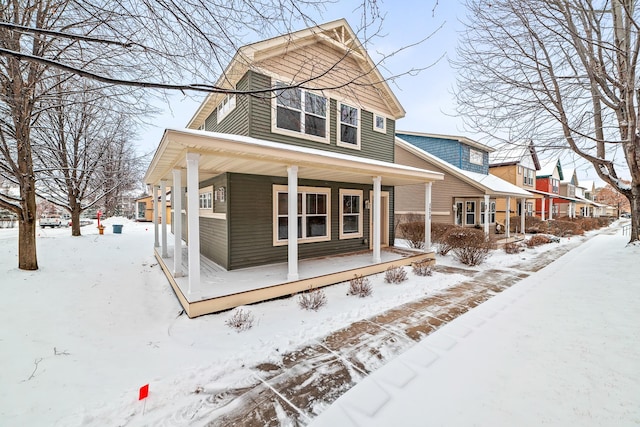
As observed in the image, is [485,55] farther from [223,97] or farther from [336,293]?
[223,97]

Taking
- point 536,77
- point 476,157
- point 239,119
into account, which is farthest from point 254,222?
point 476,157

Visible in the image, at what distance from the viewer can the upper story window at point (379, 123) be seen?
10.1 metres

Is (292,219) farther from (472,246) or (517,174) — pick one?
(517,174)

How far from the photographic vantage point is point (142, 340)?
12.8 ft

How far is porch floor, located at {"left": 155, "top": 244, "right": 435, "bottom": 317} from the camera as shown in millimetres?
4797

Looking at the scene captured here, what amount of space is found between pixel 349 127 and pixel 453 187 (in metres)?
8.46

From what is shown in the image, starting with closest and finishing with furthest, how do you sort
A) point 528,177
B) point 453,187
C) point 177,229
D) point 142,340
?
1. point 142,340
2. point 177,229
3. point 453,187
4. point 528,177

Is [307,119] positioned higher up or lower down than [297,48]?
lower down

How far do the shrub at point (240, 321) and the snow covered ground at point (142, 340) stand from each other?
91 mm

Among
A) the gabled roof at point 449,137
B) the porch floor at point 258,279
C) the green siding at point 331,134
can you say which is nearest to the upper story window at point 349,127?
the green siding at point 331,134

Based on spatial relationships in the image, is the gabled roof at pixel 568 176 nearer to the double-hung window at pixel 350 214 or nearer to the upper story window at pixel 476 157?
the upper story window at pixel 476 157

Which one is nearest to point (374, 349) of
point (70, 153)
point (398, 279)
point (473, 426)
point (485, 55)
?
point (473, 426)

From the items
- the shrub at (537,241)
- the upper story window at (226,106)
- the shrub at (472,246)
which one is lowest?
the shrub at (537,241)

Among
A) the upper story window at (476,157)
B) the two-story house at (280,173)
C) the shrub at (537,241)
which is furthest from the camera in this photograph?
the upper story window at (476,157)
